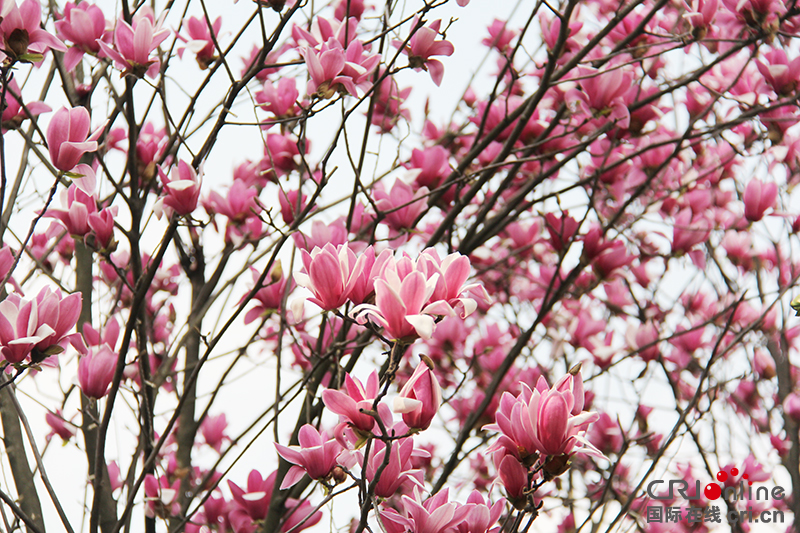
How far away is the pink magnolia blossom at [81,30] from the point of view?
1423 mm

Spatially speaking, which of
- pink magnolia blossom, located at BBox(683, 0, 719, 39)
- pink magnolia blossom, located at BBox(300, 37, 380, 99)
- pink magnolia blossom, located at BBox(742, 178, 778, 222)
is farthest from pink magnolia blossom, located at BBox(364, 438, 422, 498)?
pink magnolia blossom, located at BBox(742, 178, 778, 222)

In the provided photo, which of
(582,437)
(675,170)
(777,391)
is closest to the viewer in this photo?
(582,437)

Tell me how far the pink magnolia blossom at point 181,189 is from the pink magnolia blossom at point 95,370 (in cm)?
34

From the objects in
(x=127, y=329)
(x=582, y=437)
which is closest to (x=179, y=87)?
(x=127, y=329)

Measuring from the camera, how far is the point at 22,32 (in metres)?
1.16

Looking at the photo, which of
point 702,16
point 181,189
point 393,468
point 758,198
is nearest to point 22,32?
point 181,189

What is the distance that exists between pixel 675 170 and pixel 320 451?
2.41 meters

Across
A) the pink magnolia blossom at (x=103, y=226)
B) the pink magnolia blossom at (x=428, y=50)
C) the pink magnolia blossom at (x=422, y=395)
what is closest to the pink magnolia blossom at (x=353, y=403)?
the pink magnolia blossom at (x=422, y=395)

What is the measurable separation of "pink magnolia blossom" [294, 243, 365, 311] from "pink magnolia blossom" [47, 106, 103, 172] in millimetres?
538

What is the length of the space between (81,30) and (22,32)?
0.30 m

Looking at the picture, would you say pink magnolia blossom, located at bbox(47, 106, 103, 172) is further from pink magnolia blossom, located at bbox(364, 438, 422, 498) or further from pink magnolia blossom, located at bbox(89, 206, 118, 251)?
pink magnolia blossom, located at bbox(364, 438, 422, 498)

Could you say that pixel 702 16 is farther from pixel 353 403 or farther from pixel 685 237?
pixel 353 403

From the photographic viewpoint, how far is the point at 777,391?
119 inches

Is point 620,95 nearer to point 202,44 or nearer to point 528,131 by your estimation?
point 528,131
